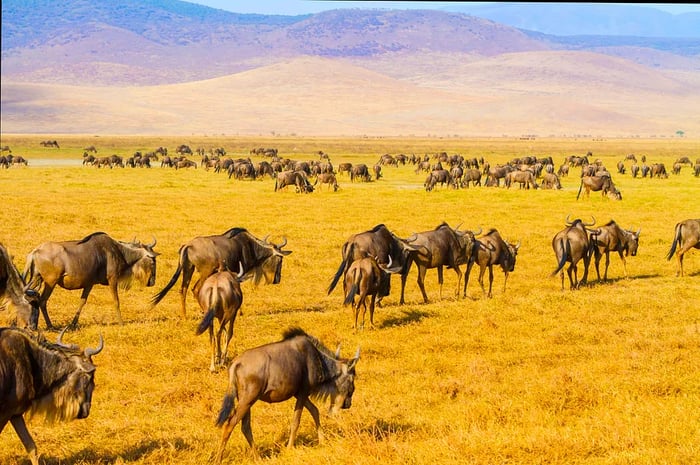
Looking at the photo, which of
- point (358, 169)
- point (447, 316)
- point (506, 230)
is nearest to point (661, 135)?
point (358, 169)

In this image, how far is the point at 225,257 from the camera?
14391 mm

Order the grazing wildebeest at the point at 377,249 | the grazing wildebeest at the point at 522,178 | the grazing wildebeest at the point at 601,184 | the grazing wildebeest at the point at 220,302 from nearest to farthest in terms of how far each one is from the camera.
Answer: the grazing wildebeest at the point at 220,302, the grazing wildebeest at the point at 377,249, the grazing wildebeest at the point at 601,184, the grazing wildebeest at the point at 522,178

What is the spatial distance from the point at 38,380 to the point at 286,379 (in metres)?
2.47

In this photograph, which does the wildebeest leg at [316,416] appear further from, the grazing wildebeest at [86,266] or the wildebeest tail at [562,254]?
the wildebeest tail at [562,254]

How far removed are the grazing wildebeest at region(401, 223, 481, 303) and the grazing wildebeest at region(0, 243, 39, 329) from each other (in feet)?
25.1

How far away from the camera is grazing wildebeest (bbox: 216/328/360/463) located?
25.5 feet

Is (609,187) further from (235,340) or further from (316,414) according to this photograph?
(316,414)

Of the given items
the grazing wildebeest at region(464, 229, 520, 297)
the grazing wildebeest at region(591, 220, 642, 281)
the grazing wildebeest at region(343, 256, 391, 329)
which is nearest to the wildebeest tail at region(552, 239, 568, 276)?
the grazing wildebeest at region(464, 229, 520, 297)

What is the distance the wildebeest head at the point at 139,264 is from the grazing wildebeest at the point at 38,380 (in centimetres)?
633

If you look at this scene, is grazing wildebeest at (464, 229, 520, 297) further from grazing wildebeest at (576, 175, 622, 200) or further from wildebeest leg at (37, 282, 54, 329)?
grazing wildebeest at (576, 175, 622, 200)

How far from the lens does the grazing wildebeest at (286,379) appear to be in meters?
7.79

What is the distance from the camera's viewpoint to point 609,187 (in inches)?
1505

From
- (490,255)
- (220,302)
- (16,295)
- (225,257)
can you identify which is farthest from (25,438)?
(490,255)

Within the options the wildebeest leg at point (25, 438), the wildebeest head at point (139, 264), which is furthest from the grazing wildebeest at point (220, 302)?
the wildebeest leg at point (25, 438)
